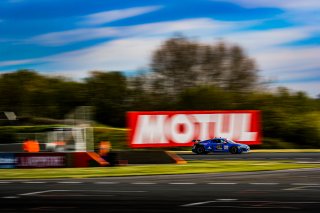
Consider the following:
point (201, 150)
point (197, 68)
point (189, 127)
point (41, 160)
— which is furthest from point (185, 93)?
point (41, 160)

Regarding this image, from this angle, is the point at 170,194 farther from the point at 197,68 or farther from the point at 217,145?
the point at 197,68

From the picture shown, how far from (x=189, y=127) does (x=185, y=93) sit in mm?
13398

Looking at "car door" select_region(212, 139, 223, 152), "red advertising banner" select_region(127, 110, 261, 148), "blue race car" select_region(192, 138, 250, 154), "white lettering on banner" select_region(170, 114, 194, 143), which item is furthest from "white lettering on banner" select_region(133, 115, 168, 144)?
"car door" select_region(212, 139, 223, 152)

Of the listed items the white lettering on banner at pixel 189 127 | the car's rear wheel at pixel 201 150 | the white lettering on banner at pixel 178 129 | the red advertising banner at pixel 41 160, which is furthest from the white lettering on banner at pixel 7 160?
the white lettering on banner at pixel 178 129

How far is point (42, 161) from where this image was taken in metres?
28.2

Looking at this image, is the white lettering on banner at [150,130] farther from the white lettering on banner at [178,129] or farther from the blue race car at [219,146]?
the blue race car at [219,146]

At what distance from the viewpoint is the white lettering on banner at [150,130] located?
4506cm

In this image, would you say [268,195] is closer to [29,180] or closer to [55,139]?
[29,180]

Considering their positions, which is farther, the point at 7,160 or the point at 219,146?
the point at 219,146

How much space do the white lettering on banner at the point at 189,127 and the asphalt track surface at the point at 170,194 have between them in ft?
74.7

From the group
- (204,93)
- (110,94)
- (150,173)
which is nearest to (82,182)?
(150,173)

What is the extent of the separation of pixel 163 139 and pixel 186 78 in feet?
61.4

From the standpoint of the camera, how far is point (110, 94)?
62.0 metres

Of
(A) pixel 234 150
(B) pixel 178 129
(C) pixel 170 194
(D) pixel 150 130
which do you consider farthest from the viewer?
(B) pixel 178 129
